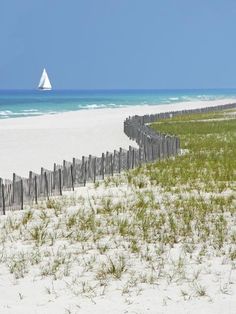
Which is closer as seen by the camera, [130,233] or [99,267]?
[99,267]

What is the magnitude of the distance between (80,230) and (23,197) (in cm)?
408

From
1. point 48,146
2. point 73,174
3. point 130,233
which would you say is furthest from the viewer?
point 48,146

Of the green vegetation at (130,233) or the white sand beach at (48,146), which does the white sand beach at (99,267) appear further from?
Answer: the white sand beach at (48,146)

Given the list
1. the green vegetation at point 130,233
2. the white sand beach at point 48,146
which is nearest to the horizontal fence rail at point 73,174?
the green vegetation at point 130,233

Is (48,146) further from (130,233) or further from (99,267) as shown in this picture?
(99,267)

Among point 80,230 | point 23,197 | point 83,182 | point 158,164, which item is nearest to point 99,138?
point 158,164

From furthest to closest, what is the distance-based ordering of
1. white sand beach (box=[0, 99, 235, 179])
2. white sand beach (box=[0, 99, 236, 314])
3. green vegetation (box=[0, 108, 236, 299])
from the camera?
white sand beach (box=[0, 99, 235, 179])
green vegetation (box=[0, 108, 236, 299])
white sand beach (box=[0, 99, 236, 314])

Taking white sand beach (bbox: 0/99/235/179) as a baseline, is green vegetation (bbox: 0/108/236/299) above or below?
above

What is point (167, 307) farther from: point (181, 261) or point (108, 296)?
point (181, 261)

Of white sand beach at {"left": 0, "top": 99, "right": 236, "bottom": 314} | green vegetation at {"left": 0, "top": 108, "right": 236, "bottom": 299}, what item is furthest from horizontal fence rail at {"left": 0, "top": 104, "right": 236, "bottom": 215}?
green vegetation at {"left": 0, "top": 108, "right": 236, "bottom": 299}

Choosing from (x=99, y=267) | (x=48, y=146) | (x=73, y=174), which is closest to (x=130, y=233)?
(x=99, y=267)

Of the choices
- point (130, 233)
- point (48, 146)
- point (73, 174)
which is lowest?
point (48, 146)

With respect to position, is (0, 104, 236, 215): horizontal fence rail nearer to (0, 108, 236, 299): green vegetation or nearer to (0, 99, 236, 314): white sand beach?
(0, 99, 236, 314): white sand beach

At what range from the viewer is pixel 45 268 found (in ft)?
37.0
